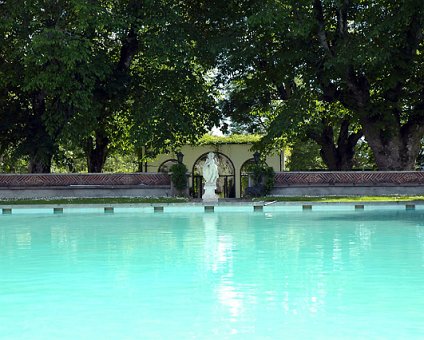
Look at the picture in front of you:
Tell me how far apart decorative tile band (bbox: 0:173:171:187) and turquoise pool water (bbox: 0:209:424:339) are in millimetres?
13785

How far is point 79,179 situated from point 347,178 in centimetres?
1179

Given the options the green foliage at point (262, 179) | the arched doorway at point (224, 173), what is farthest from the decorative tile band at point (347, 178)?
the arched doorway at point (224, 173)

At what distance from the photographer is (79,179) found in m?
30.3

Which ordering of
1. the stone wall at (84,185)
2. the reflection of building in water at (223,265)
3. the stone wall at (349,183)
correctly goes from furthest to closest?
the stone wall at (84,185) → the stone wall at (349,183) → the reflection of building in water at (223,265)

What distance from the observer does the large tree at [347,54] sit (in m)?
27.2

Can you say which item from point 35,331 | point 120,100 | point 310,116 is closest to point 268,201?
point 310,116

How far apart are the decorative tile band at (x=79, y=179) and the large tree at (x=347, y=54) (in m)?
6.35

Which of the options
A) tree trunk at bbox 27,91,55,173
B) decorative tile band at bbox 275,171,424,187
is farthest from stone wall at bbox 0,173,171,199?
decorative tile band at bbox 275,171,424,187

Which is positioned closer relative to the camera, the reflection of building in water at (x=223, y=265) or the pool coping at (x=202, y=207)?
the reflection of building in water at (x=223, y=265)

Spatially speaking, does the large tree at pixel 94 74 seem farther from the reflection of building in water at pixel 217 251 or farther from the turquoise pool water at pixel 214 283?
the reflection of building in water at pixel 217 251

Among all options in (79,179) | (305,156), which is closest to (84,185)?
(79,179)

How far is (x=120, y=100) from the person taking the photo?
31188 millimetres

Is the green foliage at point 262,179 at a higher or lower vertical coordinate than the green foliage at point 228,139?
lower

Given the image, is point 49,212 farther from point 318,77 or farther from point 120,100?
point 318,77
